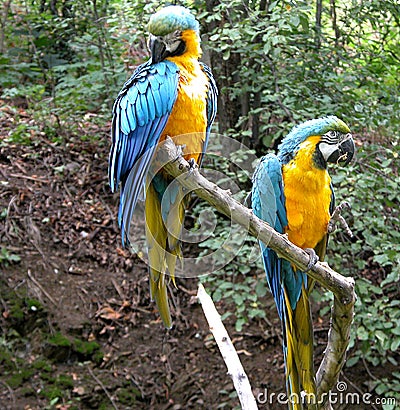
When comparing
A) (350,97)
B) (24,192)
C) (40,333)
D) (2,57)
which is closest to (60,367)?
(40,333)

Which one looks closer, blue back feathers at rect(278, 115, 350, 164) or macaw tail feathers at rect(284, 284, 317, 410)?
macaw tail feathers at rect(284, 284, 317, 410)

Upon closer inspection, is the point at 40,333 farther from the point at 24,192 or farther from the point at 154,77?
the point at 154,77

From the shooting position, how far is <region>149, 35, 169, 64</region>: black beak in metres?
2.03

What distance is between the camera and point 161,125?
6.49 ft

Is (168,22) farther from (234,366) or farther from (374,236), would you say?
(374,236)

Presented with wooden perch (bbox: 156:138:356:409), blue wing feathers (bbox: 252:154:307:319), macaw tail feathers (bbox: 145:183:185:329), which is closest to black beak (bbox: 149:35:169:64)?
wooden perch (bbox: 156:138:356:409)

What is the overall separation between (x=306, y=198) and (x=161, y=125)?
68 cm

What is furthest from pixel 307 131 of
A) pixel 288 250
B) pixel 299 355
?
pixel 299 355

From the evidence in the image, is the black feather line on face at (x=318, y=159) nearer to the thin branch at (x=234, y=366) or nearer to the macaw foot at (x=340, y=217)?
the macaw foot at (x=340, y=217)

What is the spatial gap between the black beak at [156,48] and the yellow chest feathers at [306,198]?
630 millimetres

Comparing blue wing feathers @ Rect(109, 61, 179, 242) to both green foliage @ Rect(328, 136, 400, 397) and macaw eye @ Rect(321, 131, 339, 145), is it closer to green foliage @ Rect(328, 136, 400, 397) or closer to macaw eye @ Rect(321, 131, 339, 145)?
macaw eye @ Rect(321, 131, 339, 145)

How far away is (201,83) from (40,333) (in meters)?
2.44

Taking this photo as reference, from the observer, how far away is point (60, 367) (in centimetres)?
383

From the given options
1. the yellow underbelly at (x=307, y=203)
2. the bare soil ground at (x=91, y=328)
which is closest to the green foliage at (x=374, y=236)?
the bare soil ground at (x=91, y=328)
